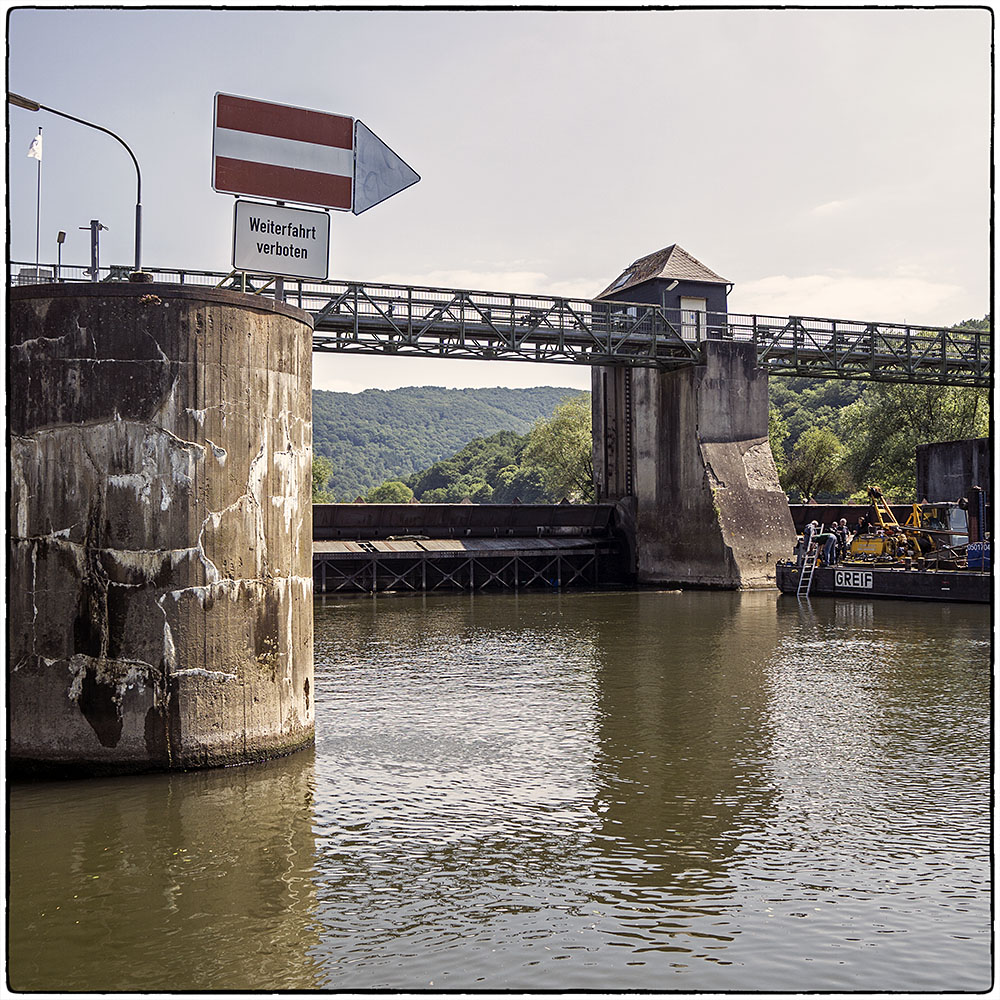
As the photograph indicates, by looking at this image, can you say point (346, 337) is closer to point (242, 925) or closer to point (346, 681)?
point (346, 681)

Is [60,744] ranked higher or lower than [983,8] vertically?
lower

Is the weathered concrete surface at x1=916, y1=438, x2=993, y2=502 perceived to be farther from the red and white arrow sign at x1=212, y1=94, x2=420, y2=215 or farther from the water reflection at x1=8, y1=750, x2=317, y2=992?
the water reflection at x1=8, y1=750, x2=317, y2=992

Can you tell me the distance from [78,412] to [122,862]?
3296 millimetres

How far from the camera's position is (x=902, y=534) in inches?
1242

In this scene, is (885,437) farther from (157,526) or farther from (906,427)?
(157,526)

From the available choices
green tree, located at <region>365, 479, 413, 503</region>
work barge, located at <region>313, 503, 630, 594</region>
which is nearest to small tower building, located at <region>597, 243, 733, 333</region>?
work barge, located at <region>313, 503, 630, 594</region>

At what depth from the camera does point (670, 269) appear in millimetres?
38031

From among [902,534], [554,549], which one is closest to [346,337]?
[554,549]

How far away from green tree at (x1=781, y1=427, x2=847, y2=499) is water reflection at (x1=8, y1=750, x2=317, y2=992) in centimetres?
5534

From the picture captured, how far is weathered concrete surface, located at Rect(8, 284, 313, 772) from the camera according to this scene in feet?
25.5

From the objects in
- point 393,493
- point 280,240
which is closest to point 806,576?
point 280,240

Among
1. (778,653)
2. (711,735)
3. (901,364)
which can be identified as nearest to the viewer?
(711,735)

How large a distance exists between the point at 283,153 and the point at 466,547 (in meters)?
26.2

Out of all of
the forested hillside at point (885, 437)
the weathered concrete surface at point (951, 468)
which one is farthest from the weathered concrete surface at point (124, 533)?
the forested hillside at point (885, 437)
